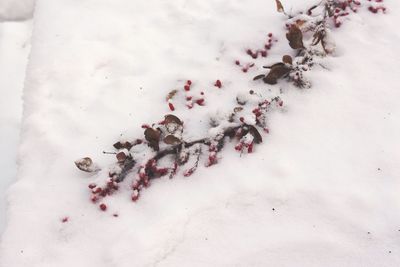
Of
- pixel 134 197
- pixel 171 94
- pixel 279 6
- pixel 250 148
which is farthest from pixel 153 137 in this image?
pixel 279 6

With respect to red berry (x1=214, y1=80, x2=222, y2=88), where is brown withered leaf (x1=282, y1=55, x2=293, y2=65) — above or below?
above

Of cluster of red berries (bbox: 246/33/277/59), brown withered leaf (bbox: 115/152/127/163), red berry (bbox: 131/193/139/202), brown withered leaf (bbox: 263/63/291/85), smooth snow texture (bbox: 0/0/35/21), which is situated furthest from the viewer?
smooth snow texture (bbox: 0/0/35/21)

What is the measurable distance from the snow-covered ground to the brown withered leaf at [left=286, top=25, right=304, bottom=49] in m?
2.63

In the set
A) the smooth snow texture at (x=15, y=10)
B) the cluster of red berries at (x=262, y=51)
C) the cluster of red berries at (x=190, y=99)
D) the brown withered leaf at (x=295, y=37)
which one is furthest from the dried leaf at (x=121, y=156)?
the smooth snow texture at (x=15, y=10)

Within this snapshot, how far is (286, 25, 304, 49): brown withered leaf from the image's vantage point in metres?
3.61

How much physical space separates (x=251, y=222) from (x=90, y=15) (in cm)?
281

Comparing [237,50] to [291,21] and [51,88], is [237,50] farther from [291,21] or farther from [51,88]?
[51,88]

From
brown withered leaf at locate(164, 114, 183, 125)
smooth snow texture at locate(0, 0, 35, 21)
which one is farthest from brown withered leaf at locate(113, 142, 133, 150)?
smooth snow texture at locate(0, 0, 35, 21)

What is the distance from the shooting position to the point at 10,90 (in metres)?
4.08

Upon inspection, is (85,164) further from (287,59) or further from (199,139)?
(287,59)

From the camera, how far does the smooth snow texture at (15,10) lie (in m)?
4.76

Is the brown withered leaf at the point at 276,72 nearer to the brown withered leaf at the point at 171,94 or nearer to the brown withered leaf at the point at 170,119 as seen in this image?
the brown withered leaf at the point at 171,94

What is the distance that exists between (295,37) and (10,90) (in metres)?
2.83

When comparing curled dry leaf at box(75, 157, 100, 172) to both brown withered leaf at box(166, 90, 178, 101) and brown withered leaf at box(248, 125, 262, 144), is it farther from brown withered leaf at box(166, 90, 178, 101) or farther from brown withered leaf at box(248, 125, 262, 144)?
brown withered leaf at box(248, 125, 262, 144)
